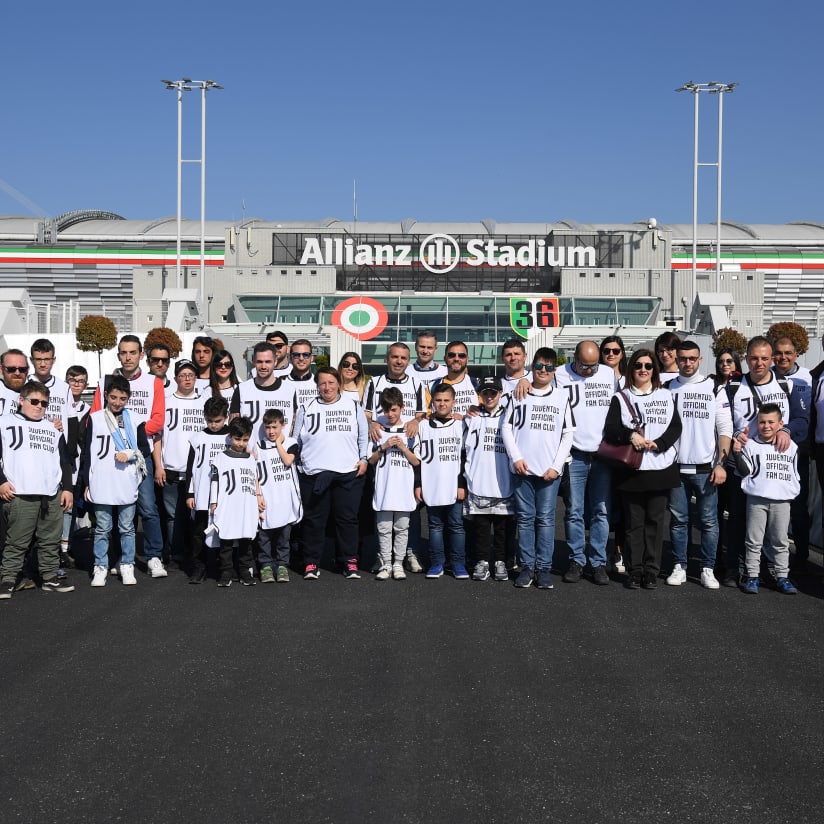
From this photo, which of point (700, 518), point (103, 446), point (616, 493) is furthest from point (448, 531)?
point (103, 446)

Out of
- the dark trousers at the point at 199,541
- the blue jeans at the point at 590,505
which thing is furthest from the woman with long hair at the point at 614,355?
the dark trousers at the point at 199,541

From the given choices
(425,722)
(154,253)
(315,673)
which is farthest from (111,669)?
(154,253)

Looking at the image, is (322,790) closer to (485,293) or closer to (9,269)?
(485,293)

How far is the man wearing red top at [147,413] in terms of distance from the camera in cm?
762

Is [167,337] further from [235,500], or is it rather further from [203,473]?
[235,500]

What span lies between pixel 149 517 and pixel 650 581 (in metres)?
4.21

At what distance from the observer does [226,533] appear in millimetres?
7223

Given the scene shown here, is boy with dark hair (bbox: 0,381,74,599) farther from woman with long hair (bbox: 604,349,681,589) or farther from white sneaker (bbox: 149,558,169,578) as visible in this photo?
woman with long hair (bbox: 604,349,681,589)

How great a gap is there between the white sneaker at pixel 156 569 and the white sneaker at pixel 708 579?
14.5 feet

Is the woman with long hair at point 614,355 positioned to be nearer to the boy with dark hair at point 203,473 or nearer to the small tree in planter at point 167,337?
the boy with dark hair at point 203,473

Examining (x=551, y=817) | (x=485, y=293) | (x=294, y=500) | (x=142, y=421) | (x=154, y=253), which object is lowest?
(x=551, y=817)

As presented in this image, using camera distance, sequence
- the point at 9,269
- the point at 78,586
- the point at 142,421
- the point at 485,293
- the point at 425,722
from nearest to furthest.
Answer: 1. the point at 425,722
2. the point at 78,586
3. the point at 142,421
4. the point at 485,293
5. the point at 9,269

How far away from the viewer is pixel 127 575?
721 cm

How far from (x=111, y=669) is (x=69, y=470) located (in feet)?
8.92
